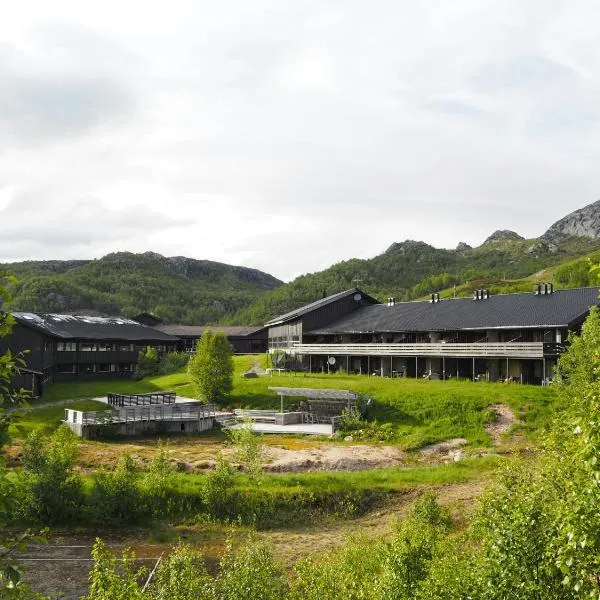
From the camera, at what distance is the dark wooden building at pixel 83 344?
60281 mm

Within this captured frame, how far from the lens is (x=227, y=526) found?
26562 mm

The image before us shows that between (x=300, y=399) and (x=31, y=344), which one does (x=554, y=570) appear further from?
(x=31, y=344)

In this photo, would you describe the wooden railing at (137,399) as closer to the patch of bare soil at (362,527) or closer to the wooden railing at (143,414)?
the wooden railing at (143,414)

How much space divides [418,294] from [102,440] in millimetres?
124102

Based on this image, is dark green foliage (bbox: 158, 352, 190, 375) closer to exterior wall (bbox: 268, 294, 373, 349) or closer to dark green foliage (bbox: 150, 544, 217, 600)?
exterior wall (bbox: 268, 294, 373, 349)

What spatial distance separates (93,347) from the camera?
69.8 m

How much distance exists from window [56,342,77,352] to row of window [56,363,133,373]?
1886 mm

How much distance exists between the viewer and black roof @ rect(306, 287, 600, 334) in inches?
1866

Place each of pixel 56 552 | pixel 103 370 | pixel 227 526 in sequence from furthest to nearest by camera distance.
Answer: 1. pixel 103 370
2. pixel 227 526
3. pixel 56 552

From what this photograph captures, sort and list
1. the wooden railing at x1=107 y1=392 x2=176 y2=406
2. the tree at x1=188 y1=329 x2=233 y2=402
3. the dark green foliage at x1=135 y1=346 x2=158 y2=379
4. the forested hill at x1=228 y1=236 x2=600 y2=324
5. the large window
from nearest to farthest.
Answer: the wooden railing at x1=107 y1=392 x2=176 y2=406 < the tree at x1=188 y1=329 x2=233 y2=402 < the large window < the dark green foliage at x1=135 y1=346 x2=158 y2=379 < the forested hill at x1=228 y1=236 x2=600 y2=324

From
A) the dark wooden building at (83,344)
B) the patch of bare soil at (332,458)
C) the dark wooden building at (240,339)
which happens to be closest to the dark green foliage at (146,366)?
the dark wooden building at (83,344)

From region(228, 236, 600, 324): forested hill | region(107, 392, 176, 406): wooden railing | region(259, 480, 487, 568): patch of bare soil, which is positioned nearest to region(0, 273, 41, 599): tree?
region(259, 480, 487, 568): patch of bare soil

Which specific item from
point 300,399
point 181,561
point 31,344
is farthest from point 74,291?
point 181,561

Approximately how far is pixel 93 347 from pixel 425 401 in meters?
42.7
